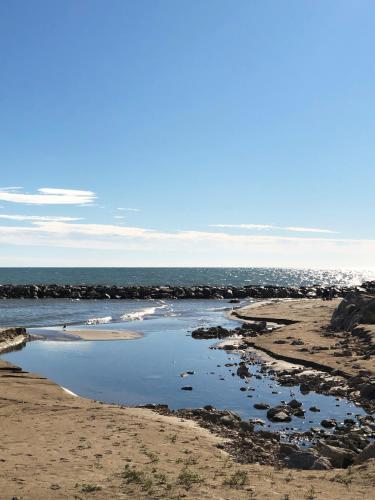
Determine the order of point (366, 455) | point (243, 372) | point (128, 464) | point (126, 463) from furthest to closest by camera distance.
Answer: point (243, 372)
point (366, 455)
point (126, 463)
point (128, 464)

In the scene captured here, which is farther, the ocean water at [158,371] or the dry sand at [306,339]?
the dry sand at [306,339]

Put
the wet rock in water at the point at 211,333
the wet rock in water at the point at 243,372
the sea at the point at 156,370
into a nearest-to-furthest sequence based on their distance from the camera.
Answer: the sea at the point at 156,370 → the wet rock in water at the point at 243,372 → the wet rock in water at the point at 211,333

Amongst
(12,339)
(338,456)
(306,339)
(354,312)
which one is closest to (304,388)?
(338,456)

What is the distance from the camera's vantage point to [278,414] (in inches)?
806

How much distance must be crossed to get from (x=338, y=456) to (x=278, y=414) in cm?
609

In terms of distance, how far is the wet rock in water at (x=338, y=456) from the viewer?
47.0 feet

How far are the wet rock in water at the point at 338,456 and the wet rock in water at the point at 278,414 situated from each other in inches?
214

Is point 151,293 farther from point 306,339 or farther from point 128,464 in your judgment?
point 128,464

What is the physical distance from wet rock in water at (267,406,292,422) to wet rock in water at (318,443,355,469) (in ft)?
17.8

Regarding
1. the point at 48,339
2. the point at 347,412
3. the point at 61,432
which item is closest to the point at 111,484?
the point at 61,432

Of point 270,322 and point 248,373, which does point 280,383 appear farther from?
point 270,322

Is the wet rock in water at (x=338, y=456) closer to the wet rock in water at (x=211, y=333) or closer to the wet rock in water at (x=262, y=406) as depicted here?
the wet rock in water at (x=262, y=406)

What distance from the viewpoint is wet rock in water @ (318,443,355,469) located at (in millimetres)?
14336

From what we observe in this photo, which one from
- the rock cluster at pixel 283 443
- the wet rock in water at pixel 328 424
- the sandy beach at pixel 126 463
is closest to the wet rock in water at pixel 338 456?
the rock cluster at pixel 283 443
